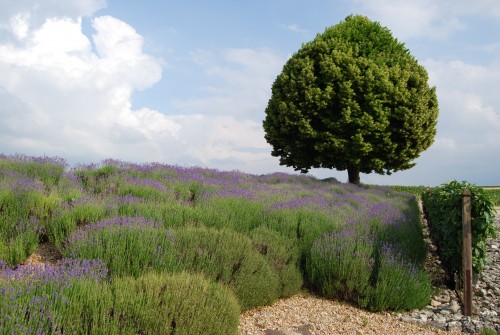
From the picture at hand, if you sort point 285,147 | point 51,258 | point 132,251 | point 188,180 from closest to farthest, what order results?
point 132,251, point 51,258, point 188,180, point 285,147

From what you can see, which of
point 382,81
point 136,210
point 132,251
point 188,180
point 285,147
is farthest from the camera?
point 285,147

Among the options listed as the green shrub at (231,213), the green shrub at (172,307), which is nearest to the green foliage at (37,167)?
the green shrub at (231,213)

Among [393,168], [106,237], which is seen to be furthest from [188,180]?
[393,168]

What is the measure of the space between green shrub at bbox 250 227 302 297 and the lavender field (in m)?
0.02

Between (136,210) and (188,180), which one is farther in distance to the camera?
(188,180)

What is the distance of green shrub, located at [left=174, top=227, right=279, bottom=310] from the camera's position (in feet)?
18.5

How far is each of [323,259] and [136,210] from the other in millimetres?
3139

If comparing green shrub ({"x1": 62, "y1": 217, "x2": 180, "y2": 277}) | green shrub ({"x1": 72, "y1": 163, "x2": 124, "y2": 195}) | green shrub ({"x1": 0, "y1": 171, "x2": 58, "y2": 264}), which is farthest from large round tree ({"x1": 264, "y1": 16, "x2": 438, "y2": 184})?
green shrub ({"x1": 62, "y1": 217, "x2": 180, "y2": 277})

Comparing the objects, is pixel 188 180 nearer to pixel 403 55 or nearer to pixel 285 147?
pixel 285 147

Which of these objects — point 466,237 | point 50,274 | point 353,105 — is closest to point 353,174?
point 353,105

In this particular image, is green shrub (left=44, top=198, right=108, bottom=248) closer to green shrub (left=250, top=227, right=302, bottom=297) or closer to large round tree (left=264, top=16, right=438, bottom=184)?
green shrub (left=250, top=227, right=302, bottom=297)

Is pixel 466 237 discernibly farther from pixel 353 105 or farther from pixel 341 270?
pixel 353 105

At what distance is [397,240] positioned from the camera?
840 cm

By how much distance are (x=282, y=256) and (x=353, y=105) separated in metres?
12.6
